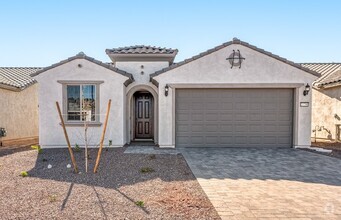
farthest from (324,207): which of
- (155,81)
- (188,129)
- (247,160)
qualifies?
(155,81)

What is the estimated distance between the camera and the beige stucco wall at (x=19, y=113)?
1380cm

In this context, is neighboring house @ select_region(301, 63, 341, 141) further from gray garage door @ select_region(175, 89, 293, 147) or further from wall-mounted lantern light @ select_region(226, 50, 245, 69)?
wall-mounted lantern light @ select_region(226, 50, 245, 69)

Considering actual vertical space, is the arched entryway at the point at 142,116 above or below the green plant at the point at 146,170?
above

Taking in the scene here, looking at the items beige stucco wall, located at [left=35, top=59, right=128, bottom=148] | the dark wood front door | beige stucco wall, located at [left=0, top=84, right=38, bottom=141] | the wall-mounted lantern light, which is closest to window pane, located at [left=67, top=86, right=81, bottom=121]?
beige stucco wall, located at [left=35, top=59, right=128, bottom=148]

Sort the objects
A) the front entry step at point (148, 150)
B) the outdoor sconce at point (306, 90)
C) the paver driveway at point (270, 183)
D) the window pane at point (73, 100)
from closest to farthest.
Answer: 1. the paver driveway at point (270, 183)
2. the front entry step at point (148, 150)
3. the outdoor sconce at point (306, 90)
4. the window pane at point (73, 100)

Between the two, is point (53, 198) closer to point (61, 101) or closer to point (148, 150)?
point (148, 150)

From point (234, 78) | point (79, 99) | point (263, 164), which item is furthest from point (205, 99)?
point (79, 99)

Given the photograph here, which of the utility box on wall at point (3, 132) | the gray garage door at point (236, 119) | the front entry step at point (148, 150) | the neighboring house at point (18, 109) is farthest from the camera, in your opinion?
the neighboring house at point (18, 109)

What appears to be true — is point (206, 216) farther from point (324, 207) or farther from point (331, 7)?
point (331, 7)

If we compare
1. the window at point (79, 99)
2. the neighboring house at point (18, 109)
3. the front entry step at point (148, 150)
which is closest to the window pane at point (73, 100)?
the window at point (79, 99)

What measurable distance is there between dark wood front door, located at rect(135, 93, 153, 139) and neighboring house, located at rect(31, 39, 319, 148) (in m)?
2.22

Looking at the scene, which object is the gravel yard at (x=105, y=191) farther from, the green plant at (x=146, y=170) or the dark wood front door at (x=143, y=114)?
the dark wood front door at (x=143, y=114)

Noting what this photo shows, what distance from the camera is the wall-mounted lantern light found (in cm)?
1145

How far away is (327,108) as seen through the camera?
15.2 meters
